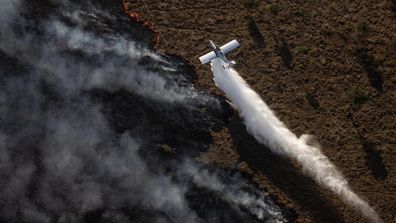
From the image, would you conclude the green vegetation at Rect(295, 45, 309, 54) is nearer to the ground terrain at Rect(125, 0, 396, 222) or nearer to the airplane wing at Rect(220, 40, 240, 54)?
the ground terrain at Rect(125, 0, 396, 222)

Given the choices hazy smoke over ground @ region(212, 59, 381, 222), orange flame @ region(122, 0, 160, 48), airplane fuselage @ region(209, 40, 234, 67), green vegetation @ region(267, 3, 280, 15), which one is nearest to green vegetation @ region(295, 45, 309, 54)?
green vegetation @ region(267, 3, 280, 15)

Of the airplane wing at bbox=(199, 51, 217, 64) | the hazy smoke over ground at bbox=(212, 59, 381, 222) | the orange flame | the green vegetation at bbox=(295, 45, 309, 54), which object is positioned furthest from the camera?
the orange flame

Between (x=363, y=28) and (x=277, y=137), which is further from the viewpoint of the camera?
(x=363, y=28)

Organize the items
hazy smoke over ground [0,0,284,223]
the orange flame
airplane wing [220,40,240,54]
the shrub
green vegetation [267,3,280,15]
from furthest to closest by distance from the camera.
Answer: green vegetation [267,3,280,15]
the orange flame
the shrub
airplane wing [220,40,240,54]
hazy smoke over ground [0,0,284,223]

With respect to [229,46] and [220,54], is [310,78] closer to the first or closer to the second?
[229,46]

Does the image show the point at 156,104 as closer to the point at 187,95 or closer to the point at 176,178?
the point at 187,95

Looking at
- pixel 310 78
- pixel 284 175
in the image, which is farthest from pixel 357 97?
pixel 284 175

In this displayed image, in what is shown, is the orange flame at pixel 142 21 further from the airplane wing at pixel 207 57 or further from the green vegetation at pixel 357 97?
the green vegetation at pixel 357 97
